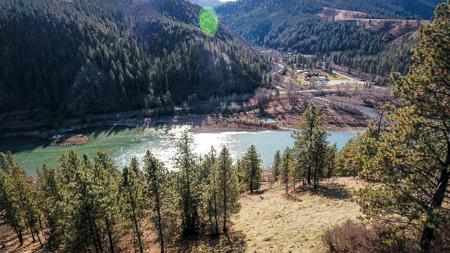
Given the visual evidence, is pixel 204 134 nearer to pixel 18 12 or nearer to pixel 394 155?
pixel 394 155

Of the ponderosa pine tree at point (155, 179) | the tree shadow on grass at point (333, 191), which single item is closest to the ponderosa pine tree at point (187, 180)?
the ponderosa pine tree at point (155, 179)

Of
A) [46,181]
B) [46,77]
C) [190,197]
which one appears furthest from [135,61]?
[190,197]

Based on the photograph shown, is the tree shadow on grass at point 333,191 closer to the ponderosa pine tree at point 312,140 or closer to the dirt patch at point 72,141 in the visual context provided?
the ponderosa pine tree at point 312,140

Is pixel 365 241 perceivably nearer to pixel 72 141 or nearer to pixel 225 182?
pixel 225 182

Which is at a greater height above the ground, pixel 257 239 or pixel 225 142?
pixel 257 239

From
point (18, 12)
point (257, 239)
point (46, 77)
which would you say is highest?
point (18, 12)

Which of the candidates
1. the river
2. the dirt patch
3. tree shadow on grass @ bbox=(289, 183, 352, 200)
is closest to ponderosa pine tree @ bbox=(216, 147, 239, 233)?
tree shadow on grass @ bbox=(289, 183, 352, 200)

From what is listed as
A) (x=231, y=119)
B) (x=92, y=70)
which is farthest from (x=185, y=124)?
(x=92, y=70)

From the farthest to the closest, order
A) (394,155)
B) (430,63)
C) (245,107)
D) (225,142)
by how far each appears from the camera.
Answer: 1. (245,107)
2. (225,142)
3. (394,155)
4. (430,63)
